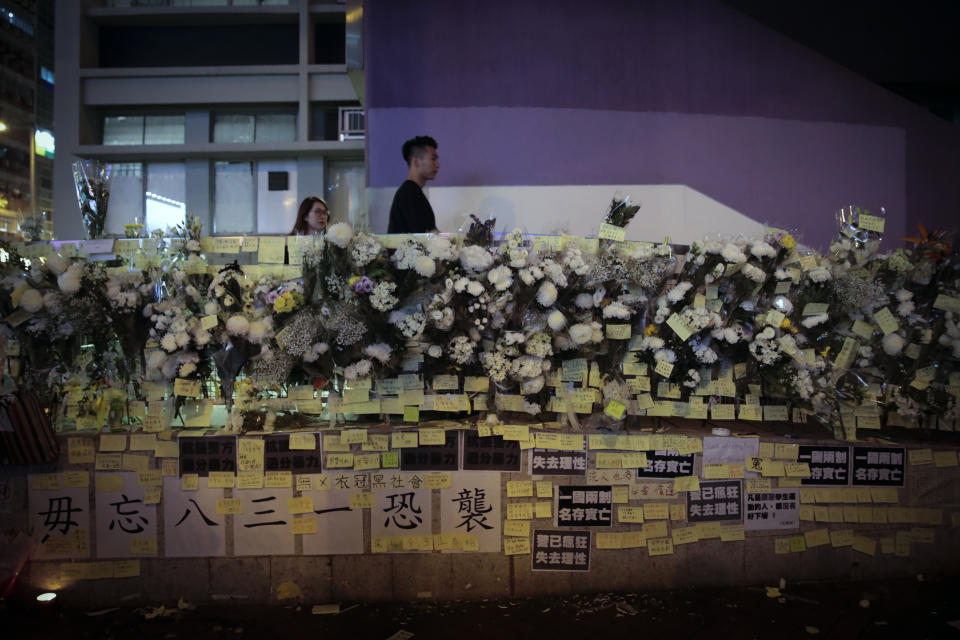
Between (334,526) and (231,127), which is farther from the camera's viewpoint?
(231,127)

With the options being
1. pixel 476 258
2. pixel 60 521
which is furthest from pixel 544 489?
pixel 60 521

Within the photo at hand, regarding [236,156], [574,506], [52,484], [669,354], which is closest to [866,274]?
[669,354]

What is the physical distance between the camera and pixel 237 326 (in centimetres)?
259

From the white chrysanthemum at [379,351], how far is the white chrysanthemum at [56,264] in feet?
5.05

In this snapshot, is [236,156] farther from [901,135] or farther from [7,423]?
[901,135]

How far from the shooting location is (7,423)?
2.55m

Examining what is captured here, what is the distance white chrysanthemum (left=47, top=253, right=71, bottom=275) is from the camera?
269cm

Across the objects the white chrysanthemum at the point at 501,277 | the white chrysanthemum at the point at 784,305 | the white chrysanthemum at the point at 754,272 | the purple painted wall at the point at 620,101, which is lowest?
the white chrysanthemum at the point at 784,305

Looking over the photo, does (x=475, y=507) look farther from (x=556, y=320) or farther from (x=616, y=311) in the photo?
(x=616, y=311)

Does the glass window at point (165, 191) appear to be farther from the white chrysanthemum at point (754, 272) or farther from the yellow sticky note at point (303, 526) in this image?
the white chrysanthemum at point (754, 272)

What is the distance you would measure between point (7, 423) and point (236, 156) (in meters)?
7.15

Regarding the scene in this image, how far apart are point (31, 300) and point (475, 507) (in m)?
2.34

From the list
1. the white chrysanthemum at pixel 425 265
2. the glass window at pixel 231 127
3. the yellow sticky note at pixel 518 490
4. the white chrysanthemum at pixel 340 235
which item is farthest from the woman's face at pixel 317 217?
the glass window at pixel 231 127

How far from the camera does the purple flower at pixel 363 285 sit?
2584mm
